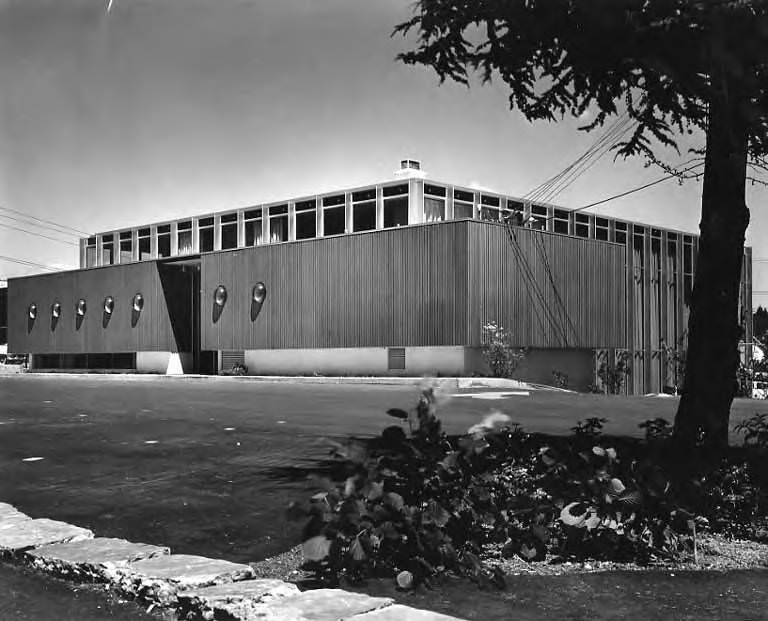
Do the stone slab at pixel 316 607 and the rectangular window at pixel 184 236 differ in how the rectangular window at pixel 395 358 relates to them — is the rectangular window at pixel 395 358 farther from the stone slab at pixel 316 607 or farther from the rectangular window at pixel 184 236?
the stone slab at pixel 316 607

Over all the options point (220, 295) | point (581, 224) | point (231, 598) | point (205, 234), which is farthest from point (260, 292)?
point (231, 598)

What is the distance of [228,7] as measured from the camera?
7.98m

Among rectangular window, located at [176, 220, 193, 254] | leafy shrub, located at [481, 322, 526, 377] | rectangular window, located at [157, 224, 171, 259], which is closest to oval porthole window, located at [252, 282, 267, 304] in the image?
leafy shrub, located at [481, 322, 526, 377]

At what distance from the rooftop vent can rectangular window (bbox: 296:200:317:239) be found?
563 cm

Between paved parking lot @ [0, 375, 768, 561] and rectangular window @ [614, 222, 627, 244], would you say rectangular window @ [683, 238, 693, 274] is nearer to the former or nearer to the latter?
rectangular window @ [614, 222, 627, 244]

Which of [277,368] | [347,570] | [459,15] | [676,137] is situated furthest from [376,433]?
[277,368]

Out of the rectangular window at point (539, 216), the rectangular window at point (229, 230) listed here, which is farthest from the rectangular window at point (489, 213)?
the rectangular window at point (229, 230)

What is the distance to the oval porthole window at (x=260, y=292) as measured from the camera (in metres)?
42.3

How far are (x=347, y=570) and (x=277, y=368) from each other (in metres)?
38.3

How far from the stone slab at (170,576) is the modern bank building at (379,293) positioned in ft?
97.8

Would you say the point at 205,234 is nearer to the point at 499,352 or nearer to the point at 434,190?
the point at 434,190

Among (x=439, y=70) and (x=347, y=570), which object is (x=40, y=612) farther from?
(x=439, y=70)

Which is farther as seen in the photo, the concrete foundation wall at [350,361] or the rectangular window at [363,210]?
the rectangular window at [363,210]

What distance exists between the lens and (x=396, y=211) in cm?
4391
